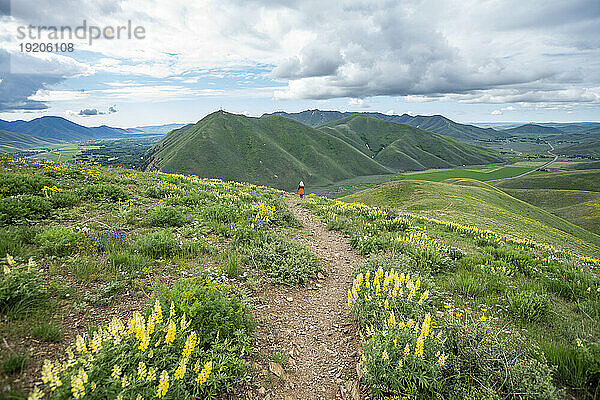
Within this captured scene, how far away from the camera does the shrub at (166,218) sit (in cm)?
890

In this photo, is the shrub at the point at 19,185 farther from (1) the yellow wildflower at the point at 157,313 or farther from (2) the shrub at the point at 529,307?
(2) the shrub at the point at 529,307

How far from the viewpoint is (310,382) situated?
4594mm

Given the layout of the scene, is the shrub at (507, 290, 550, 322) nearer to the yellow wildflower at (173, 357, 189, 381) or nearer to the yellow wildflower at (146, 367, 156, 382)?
the yellow wildflower at (173, 357, 189, 381)

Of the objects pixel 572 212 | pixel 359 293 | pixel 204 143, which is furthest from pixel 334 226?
pixel 204 143

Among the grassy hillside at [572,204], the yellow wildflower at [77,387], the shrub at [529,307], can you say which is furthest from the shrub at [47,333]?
the grassy hillside at [572,204]

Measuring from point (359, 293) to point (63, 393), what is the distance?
196 inches

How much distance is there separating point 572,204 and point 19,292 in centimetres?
9886

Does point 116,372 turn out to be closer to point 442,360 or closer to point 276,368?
point 276,368

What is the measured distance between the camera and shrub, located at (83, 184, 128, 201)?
10.1 metres

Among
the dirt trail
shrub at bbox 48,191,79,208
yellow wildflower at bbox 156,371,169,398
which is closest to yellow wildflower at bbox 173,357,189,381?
yellow wildflower at bbox 156,371,169,398

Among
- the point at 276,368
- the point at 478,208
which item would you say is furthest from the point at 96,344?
the point at 478,208

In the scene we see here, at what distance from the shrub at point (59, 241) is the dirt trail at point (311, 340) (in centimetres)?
444

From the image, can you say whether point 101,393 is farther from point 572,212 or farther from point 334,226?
point 572,212

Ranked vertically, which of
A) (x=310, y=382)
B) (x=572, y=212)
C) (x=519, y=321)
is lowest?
(x=572, y=212)
